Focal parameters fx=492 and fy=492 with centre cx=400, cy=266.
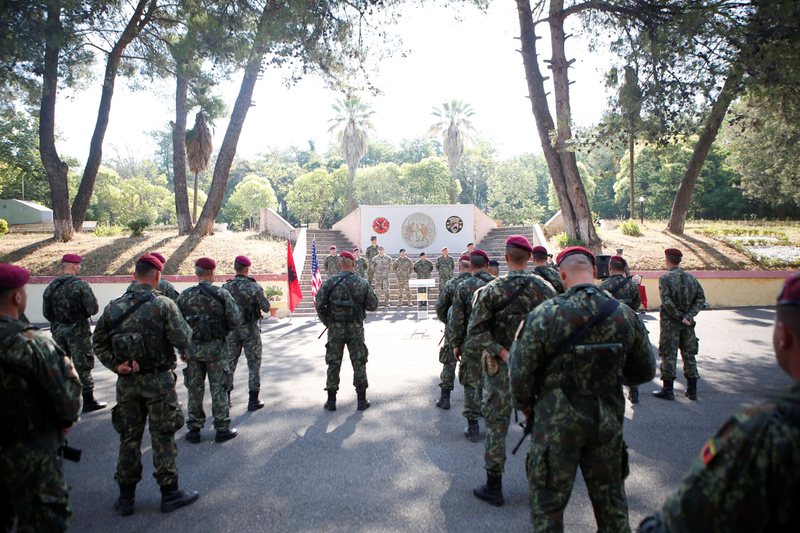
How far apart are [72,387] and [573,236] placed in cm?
1717

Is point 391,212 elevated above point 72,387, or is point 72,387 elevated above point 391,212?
point 391,212

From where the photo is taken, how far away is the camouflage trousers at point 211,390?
5629 mm

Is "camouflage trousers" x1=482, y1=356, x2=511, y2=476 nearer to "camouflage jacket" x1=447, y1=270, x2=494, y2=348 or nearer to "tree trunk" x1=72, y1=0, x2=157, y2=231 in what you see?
"camouflage jacket" x1=447, y1=270, x2=494, y2=348

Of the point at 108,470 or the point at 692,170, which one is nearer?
the point at 108,470

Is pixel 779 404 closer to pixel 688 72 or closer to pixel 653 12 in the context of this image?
pixel 688 72

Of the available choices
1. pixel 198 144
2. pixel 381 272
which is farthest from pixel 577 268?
pixel 198 144

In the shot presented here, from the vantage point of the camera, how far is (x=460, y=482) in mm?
4477

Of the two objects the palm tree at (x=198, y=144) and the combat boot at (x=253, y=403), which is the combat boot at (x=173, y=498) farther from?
the palm tree at (x=198, y=144)

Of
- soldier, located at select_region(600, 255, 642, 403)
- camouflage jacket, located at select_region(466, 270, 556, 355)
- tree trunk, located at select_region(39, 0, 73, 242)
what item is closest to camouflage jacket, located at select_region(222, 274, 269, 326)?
camouflage jacket, located at select_region(466, 270, 556, 355)

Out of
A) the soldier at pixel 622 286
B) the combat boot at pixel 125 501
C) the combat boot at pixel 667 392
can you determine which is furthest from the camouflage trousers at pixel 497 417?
the combat boot at pixel 667 392

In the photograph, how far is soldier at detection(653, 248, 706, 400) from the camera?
6.79m

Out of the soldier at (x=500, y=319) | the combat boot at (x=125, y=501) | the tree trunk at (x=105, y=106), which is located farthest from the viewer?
the tree trunk at (x=105, y=106)

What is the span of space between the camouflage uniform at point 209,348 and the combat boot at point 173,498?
1468 mm

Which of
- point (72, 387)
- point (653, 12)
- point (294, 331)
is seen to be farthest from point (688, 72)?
point (72, 387)
